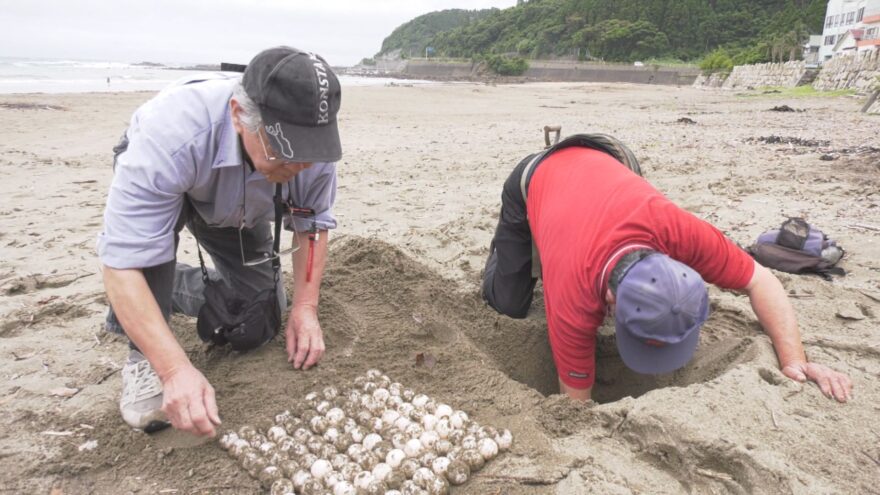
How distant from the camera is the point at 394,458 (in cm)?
200

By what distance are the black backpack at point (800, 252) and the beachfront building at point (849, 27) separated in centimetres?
3895

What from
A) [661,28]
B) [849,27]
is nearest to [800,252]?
[849,27]

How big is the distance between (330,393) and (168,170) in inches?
43.3

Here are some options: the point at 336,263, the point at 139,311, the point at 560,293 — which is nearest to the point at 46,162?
the point at 336,263

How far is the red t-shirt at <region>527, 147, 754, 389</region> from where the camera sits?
212 cm

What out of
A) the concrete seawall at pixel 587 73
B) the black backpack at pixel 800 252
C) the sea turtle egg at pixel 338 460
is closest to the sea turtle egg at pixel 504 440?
the sea turtle egg at pixel 338 460

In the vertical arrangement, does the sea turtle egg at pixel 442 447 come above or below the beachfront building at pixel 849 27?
below

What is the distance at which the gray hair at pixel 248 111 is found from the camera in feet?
5.99

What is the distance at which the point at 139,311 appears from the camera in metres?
1.85

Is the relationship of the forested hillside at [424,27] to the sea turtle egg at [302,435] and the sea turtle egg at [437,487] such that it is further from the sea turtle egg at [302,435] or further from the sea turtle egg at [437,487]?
the sea turtle egg at [437,487]

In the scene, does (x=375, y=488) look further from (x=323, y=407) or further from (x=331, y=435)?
(x=323, y=407)

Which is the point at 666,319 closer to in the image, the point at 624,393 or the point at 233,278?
the point at 624,393

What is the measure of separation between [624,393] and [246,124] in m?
2.30

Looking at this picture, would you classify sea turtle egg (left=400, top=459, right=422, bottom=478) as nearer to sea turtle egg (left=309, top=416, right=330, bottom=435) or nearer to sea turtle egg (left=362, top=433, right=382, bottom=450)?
sea turtle egg (left=362, top=433, right=382, bottom=450)
